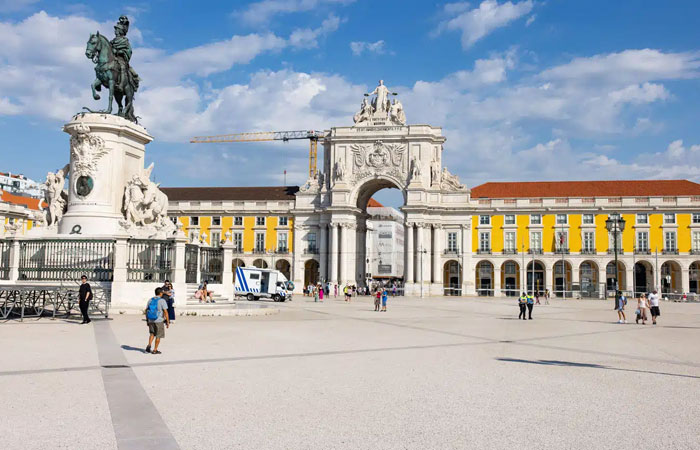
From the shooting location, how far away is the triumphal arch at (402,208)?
70.0 metres

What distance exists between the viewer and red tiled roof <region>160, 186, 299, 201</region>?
79875 millimetres

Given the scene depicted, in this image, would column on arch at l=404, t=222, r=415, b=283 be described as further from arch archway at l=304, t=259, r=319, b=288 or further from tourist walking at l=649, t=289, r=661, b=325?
tourist walking at l=649, t=289, r=661, b=325

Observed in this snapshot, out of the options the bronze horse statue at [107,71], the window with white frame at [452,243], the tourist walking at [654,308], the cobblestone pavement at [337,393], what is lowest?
the cobblestone pavement at [337,393]

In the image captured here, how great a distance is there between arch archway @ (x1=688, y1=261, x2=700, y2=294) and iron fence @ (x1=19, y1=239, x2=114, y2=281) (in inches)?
2574

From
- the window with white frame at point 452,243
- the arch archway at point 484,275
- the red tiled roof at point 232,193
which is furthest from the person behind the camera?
the red tiled roof at point 232,193

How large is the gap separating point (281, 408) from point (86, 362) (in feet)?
17.6

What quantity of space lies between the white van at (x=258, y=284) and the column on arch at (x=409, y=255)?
23.4 metres

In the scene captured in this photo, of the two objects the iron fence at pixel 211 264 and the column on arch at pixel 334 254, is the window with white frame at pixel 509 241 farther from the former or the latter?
the iron fence at pixel 211 264

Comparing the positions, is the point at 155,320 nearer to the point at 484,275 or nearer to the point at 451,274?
the point at 451,274

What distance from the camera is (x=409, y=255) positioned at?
69.9m

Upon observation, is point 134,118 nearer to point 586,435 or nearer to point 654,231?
point 586,435

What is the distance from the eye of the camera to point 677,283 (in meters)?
68.6

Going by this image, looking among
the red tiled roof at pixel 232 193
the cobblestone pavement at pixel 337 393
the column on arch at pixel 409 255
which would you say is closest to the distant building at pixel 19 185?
the red tiled roof at pixel 232 193

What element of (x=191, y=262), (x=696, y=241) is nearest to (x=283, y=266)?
(x=696, y=241)
